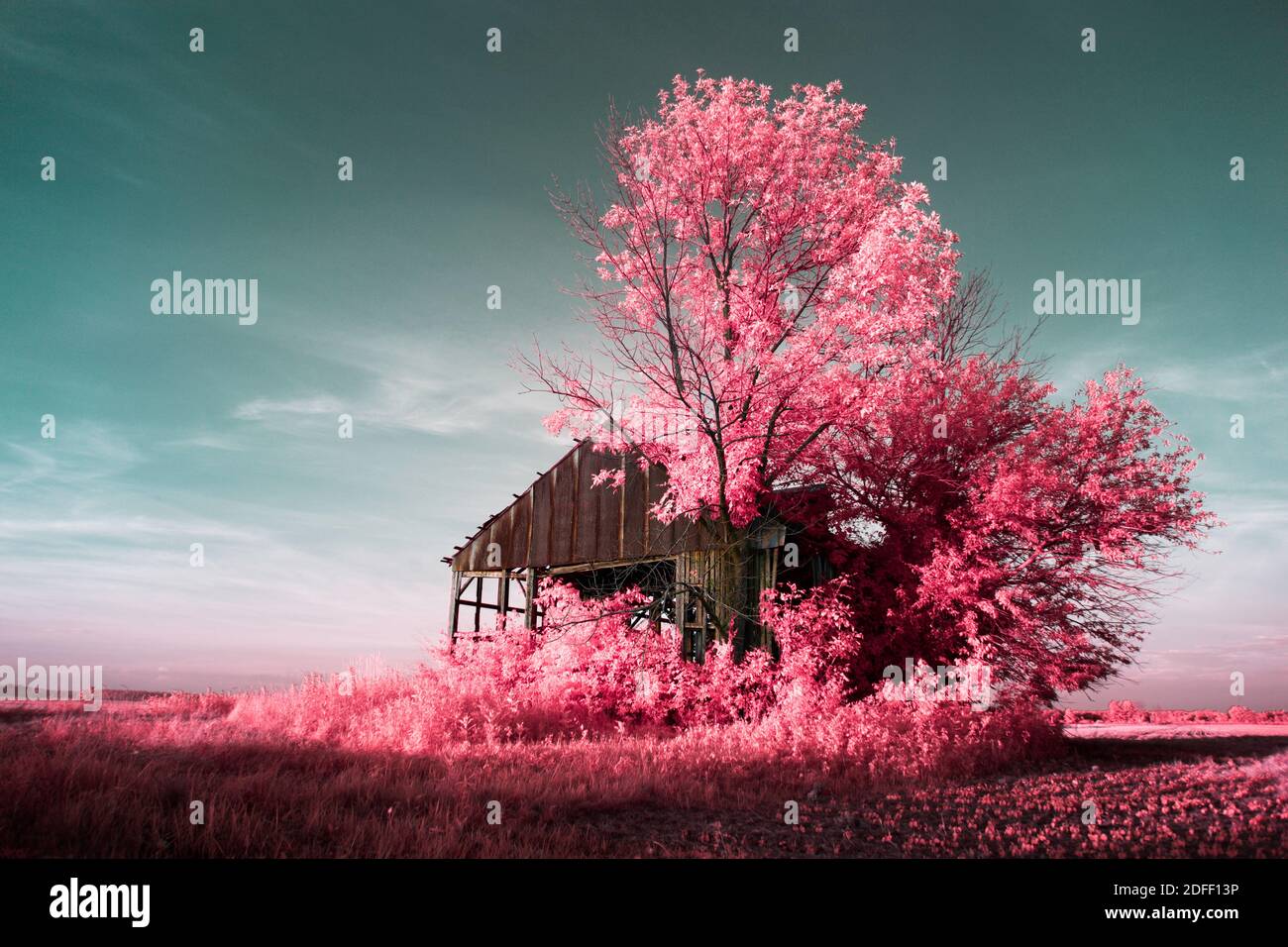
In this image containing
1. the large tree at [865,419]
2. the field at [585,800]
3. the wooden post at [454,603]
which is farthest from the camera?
the wooden post at [454,603]

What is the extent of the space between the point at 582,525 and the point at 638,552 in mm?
2615

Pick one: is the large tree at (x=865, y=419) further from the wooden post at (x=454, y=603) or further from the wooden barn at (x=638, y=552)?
the wooden post at (x=454, y=603)

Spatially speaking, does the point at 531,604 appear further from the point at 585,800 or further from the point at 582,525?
the point at 585,800

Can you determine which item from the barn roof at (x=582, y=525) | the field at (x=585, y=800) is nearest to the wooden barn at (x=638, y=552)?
the barn roof at (x=582, y=525)

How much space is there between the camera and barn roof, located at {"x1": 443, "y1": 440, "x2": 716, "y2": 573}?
20578 mm

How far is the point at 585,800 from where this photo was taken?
8.59 m

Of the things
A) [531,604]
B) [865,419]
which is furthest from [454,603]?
[865,419]

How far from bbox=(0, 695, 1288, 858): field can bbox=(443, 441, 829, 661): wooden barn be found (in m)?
5.62

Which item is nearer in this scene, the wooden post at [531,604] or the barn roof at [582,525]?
the barn roof at [582,525]

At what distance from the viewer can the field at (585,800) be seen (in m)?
6.61

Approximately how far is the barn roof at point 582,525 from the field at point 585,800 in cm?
810

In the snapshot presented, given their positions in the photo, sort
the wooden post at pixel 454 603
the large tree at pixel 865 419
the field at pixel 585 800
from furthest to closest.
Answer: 1. the wooden post at pixel 454 603
2. the large tree at pixel 865 419
3. the field at pixel 585 800

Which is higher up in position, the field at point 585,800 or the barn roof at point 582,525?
the barn roof at point 582,525
